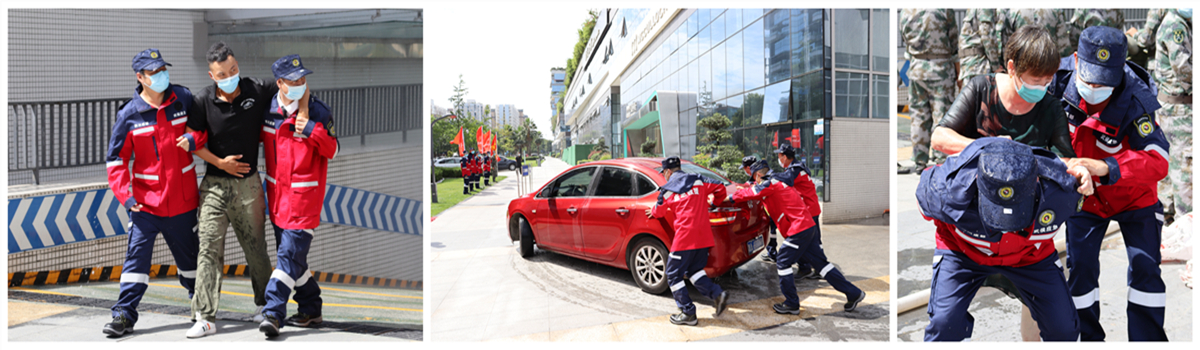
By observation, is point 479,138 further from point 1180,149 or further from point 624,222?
point 1180,149

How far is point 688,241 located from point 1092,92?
85.6 inches

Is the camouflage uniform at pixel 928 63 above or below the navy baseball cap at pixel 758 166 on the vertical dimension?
above

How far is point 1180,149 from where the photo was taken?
4.51m

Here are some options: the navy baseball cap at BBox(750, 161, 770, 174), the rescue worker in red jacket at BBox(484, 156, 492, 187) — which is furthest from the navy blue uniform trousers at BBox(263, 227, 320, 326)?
the rescue worker in red jacket at BBox(484, 156, 492, 187)

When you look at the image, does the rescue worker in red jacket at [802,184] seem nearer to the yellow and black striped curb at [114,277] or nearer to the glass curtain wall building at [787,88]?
the yellow and black striped curb at [114,277]

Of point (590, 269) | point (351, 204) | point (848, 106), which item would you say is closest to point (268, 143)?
point (351, 204)

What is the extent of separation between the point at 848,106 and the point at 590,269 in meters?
5.77

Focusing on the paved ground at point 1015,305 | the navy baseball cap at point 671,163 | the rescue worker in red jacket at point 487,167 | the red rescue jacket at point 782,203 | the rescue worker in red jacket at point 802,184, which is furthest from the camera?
the rescue worker in red jacket at point 487,167

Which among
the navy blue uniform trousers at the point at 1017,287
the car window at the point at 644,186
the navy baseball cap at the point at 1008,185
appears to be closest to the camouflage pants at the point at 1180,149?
the navy blue uniform trousers at the point at 1017,287

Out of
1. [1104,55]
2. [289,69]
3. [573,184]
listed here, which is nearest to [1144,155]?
[1104,55]

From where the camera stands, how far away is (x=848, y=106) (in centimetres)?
830

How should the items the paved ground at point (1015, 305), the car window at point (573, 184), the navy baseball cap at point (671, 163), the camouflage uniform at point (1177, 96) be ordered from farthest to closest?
the car window at point (573, 184), the camouflage uniform at point (1177, 96), the navy baseball cap at point (671, 163), the paved ground at point (1015, 305)

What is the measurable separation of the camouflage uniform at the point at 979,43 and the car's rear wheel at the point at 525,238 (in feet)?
13.3

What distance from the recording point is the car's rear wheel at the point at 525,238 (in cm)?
534
